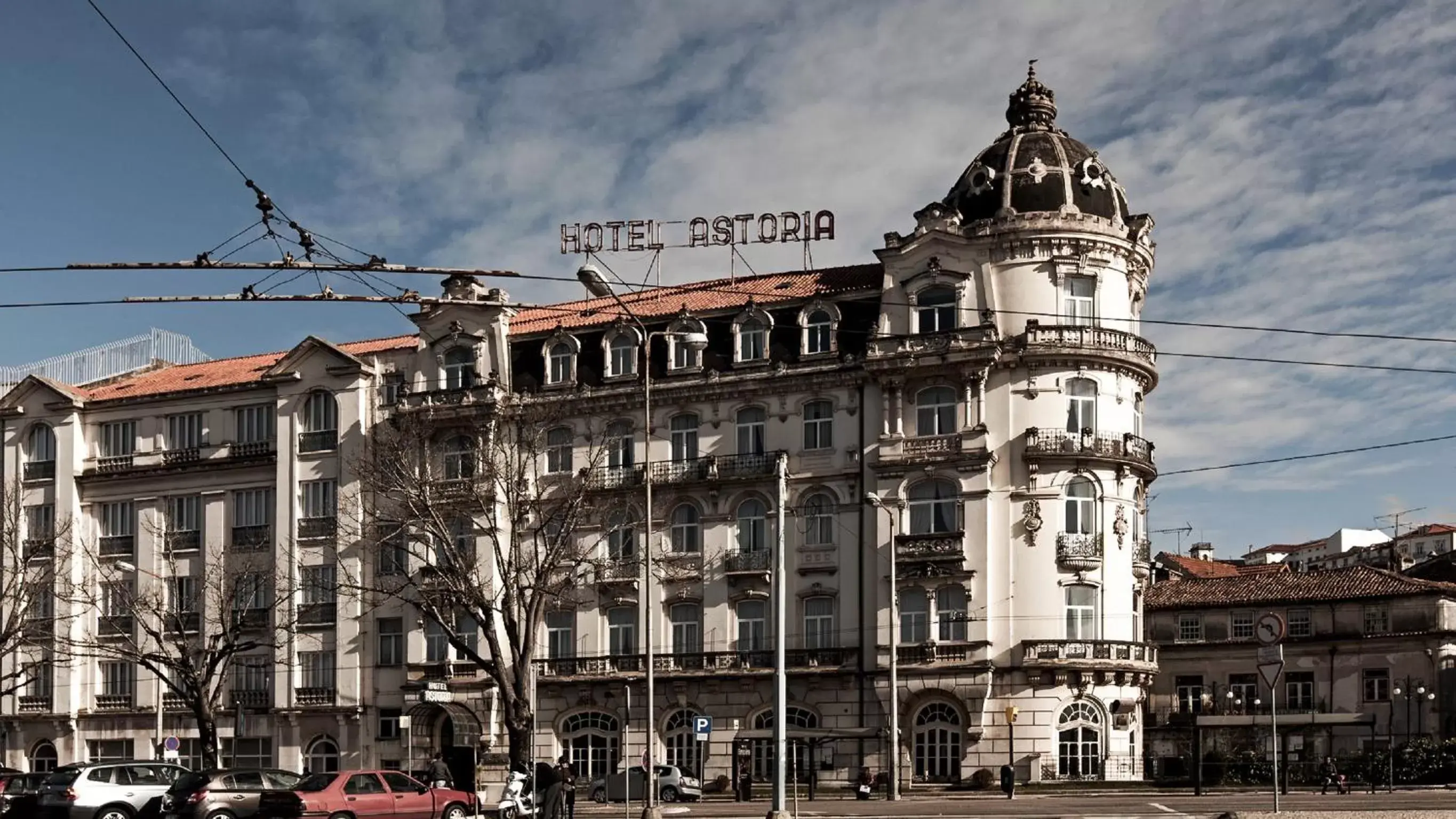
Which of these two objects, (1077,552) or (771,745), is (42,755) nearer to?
(771,745)

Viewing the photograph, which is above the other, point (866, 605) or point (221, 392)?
point (221, 392)

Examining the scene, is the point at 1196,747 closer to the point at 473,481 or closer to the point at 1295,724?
the point at 1295,724

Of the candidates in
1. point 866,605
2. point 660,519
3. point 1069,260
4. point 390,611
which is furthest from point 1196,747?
point 390,611

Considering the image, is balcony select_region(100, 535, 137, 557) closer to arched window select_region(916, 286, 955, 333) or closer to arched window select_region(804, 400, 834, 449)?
arched window select_region(804, 400, 834, 449)

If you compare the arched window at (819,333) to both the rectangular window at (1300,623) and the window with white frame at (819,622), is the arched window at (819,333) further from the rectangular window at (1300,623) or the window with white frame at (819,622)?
the rectangular window at (1300,623)

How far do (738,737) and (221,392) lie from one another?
29.0m

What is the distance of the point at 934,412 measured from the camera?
68.0 m

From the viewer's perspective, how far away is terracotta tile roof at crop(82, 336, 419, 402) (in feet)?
267

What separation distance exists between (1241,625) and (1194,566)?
87.3ft

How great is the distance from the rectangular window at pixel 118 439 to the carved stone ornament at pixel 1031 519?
40837 mm

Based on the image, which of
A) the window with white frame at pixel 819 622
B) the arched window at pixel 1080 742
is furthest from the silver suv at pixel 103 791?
the arched window at pixel 1080 742

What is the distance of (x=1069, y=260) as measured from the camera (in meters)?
67.4

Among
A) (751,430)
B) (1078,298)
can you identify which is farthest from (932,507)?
(1078,298)

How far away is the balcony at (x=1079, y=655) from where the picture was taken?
65.2 metres
